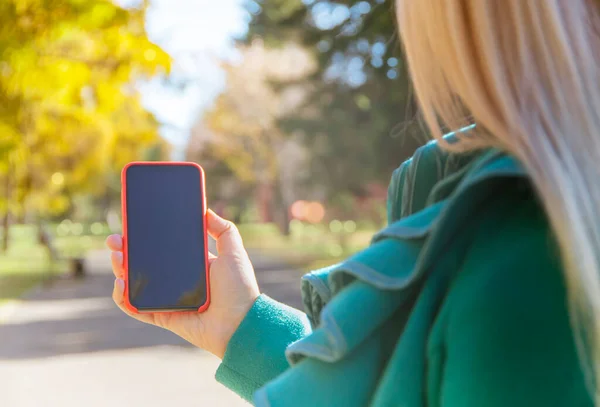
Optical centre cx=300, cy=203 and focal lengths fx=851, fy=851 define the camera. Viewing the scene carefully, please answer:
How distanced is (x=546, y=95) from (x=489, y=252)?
176mm

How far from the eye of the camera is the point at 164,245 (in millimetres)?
1676

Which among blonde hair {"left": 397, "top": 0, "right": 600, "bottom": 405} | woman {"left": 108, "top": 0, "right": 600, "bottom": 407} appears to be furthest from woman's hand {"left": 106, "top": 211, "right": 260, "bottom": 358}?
blonde hair {"left": 397, "top": 0, "right": 600, "bottom": 405}

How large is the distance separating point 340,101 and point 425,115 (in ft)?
67.7

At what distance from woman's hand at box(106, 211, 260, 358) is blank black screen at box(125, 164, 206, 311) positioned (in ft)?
0.08

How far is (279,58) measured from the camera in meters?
33.9

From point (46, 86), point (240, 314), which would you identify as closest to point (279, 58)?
point (46, 86)

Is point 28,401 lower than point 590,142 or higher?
lower

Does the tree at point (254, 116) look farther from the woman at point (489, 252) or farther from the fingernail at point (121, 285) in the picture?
the woman at point (489, 252)

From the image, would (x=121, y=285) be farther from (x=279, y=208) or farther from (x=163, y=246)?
(x=279, y=208)

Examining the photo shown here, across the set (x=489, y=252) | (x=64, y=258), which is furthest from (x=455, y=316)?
(x=64, y=258)

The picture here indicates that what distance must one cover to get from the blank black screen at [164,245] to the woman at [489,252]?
0.73 m

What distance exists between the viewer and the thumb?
1.67 m

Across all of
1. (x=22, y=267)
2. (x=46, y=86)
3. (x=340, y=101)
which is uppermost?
(x=46, y=86)

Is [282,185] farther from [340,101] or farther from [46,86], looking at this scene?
[46,86]
